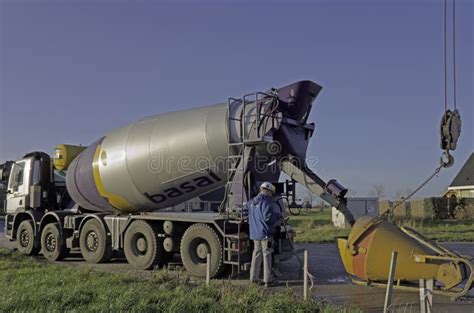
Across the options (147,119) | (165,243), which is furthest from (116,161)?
(165,243)

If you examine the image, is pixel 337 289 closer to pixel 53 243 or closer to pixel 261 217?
pixel 261 217

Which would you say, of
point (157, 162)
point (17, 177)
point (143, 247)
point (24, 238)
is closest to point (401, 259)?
point (157, 162)

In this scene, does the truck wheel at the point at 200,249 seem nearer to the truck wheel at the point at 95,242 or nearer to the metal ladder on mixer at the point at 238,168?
the metal ladder on mixer at the point at 238,168

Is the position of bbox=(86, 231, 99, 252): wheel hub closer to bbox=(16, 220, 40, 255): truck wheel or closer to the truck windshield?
bbox=(16, 220, 40, 255): truck wheel

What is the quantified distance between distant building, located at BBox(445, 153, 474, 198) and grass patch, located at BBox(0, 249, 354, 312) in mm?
48237

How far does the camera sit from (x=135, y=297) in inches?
301

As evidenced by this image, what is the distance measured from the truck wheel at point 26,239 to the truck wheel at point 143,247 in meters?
4.58

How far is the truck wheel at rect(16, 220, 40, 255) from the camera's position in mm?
15881

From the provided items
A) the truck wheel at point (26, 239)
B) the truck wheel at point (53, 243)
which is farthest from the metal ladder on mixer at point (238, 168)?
the truck wheel at point (26, 239)

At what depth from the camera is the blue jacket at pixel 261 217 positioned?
390 inches

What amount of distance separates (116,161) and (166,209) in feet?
5.59

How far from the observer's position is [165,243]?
12078 millimetres

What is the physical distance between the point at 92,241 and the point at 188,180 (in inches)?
158

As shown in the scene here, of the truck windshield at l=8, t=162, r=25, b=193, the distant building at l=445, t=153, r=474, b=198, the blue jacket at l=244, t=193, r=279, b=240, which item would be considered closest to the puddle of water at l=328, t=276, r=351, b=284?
the blue jacket at l=244, t=193, r=279, b=240
